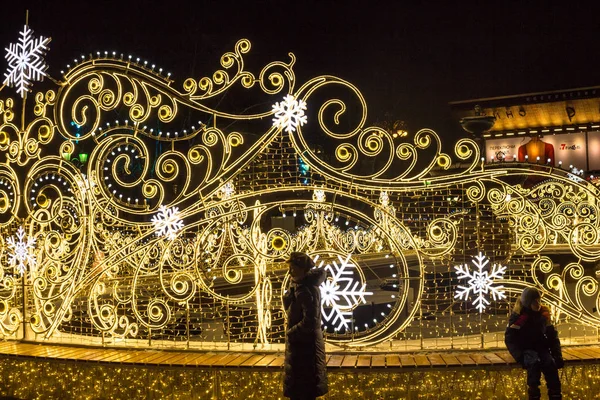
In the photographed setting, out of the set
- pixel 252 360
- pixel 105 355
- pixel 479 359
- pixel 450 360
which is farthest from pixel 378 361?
pixel 105 355

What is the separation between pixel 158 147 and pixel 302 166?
32.2ft

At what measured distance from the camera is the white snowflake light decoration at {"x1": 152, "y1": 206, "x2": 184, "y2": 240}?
530 centimetres

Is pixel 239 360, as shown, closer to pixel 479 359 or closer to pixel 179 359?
pixel 179 359

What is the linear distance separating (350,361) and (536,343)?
4.62 ft

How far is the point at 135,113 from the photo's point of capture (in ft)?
17.9

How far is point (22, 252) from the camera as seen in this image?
226 inches

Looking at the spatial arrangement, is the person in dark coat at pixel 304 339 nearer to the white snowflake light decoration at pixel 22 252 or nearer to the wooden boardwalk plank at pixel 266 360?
the wooden boardwalk plank at pixel 266 360

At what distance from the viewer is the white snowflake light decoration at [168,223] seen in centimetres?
530

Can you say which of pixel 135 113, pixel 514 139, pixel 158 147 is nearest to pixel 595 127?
pixel 514 139

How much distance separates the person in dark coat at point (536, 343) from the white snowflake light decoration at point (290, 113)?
232 centimetres

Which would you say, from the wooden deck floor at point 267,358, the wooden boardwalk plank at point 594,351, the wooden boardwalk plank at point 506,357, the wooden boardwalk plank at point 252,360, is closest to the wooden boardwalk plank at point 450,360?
the wooden deck floor at point 267,358

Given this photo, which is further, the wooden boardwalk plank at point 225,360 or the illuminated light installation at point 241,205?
the illuminated light installation at point 241,205

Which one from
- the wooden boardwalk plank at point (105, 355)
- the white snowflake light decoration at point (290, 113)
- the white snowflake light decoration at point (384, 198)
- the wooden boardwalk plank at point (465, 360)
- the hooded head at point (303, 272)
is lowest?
the wooden boardwalk plank at point (465, 360)

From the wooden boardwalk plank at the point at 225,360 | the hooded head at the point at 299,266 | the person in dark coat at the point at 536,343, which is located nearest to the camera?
the hooded head at the point at 299,266
